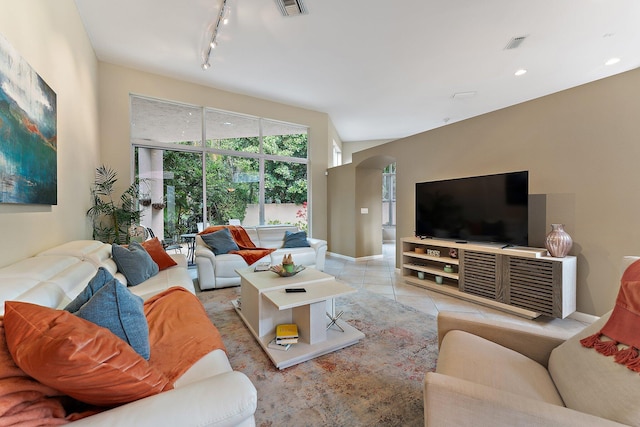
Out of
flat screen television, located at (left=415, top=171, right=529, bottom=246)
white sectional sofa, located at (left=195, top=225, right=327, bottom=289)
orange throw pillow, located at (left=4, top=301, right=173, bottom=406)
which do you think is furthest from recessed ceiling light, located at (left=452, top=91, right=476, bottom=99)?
→ orange throw pillow, located at (left=4, top=301, right=173, bottom=406)

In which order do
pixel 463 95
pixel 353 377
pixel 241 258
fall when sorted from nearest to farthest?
pixel 353 377 < pixel 241 258 < pixel 463 95

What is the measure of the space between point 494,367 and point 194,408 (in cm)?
123

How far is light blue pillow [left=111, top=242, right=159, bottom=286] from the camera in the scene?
2.47 m

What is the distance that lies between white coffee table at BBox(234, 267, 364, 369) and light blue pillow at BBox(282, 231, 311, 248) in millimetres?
2088

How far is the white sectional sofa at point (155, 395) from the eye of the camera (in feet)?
2.54

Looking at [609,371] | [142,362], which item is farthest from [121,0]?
[609,371]

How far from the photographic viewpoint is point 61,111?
2543mm

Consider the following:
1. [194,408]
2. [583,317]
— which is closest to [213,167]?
[194,408]

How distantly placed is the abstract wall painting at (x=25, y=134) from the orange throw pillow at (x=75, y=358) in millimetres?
1317

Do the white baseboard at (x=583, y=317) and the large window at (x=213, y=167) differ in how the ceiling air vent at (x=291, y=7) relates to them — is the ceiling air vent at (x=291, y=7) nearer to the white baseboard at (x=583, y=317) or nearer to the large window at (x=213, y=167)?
the large window at (x=213, y=167)

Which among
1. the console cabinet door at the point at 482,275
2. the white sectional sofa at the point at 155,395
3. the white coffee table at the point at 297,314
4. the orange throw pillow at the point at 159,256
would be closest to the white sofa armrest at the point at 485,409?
the white sectional sofa at the point at 155,395

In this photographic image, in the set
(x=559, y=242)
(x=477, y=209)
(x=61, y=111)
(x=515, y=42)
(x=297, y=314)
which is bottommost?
(x=297, y=314)

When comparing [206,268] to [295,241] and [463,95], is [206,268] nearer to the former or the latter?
[295,241]

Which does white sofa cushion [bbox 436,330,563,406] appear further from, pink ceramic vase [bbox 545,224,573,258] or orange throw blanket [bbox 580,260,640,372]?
pink ceramic vase [bbox 545,224,573,258]
